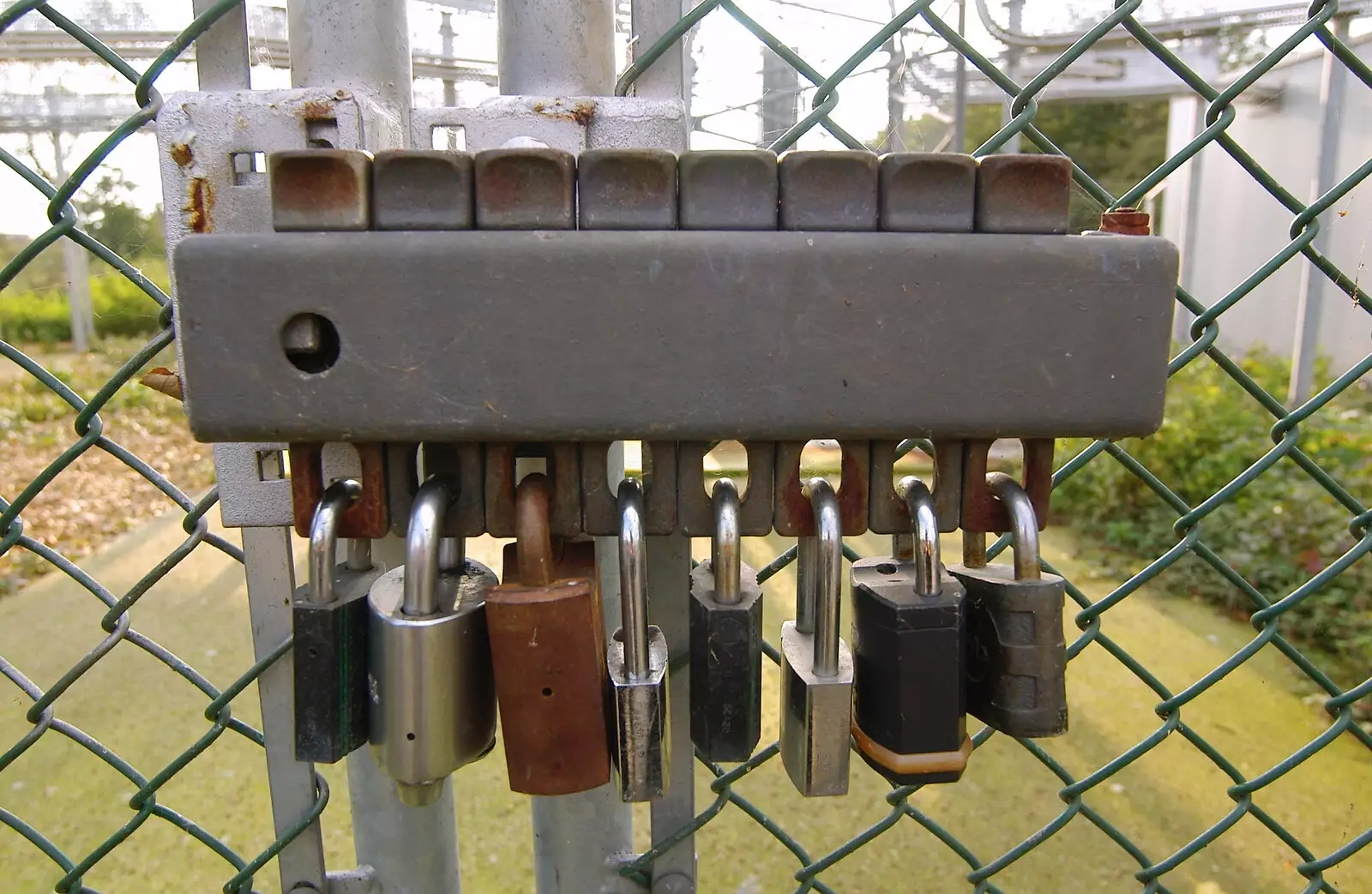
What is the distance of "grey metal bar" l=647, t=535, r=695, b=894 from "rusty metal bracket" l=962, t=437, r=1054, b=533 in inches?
8.1

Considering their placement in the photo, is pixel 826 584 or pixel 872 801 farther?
pixel 872 801

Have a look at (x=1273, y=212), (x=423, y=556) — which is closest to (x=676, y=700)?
(x=423, y=556)

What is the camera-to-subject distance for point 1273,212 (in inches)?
217

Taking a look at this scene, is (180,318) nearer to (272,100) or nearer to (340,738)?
(272,100)

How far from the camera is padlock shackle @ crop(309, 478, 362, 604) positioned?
0.53 m

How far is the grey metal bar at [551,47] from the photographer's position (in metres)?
0.58

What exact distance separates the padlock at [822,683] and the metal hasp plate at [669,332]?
0.07 m

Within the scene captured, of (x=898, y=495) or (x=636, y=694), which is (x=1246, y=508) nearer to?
(x=898, y=495)

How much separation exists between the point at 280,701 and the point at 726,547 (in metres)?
0.43

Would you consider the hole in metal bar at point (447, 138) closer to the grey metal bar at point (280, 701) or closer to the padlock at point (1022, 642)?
the grey metal bar at point (280, 701)

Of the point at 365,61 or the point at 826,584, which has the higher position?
the point at 365,61

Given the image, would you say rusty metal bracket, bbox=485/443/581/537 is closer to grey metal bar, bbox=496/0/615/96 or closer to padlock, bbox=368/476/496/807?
padlock, bbox=368/476/496/807

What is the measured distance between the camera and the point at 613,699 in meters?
0.53

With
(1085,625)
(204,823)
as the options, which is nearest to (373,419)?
(1085,625)
